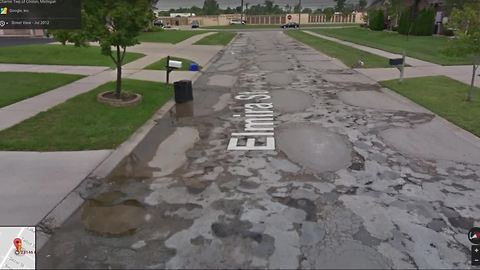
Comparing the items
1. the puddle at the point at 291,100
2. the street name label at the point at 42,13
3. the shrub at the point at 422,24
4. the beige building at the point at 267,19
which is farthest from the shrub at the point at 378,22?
the beige building at the point at 267,19

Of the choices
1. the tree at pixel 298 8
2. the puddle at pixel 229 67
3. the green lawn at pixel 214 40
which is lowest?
the puddle at pixel 229 67

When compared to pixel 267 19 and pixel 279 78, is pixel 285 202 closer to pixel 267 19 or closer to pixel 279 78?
pixel 279 78

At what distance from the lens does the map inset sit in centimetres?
372

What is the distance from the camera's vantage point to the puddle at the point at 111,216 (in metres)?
4.37

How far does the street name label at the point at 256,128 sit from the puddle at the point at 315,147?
0.29 meters

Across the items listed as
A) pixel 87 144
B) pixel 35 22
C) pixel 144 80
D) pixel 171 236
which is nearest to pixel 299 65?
pixel 144 80

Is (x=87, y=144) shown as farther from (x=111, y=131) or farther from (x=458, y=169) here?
(x=458, y=169)

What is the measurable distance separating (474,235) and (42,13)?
10.7 m

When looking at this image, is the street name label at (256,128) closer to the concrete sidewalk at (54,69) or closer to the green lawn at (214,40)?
the concrete sidewalk at (54,69)

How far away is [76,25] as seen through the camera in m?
9.28

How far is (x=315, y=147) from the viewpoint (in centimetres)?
718

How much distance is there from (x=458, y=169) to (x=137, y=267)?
5.40 m

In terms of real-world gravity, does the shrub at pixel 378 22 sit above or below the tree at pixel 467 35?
above

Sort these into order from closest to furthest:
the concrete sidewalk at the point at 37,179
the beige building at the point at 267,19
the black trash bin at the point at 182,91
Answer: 1. the concrete sidewalk at the point at 37,179
2. the black trash bin at the point at 182,91
3. the beige building at the point at 267,19
